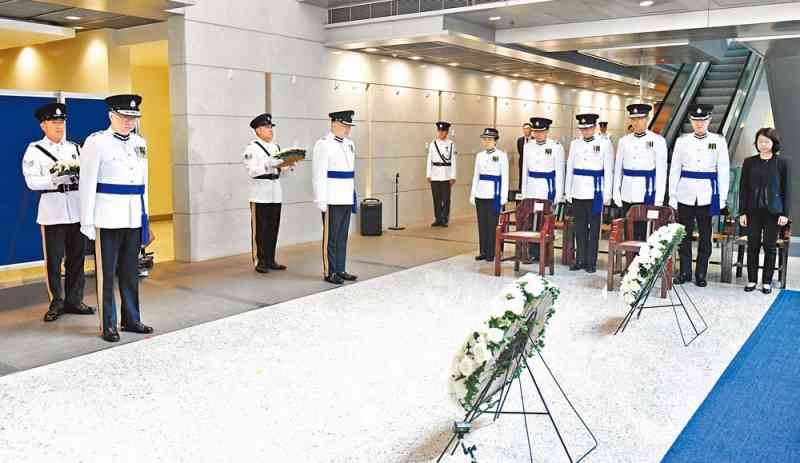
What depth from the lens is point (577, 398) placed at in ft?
13.6

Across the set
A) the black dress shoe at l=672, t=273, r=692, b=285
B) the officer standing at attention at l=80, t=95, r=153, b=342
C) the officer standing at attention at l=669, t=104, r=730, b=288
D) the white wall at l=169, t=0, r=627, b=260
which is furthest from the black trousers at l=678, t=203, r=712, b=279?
the officer standing at attention at l=80, t=95, r=153, b=342

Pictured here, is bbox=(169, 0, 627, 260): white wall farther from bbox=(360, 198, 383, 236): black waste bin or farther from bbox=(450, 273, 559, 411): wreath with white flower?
bbox=(450, 273, 559, 411): wreath with white flower

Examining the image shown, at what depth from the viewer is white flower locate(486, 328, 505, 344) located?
293 centimetres

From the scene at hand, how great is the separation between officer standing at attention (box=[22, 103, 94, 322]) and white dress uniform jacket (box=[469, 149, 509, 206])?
448 centimetres

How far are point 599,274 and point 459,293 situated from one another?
1969 millimetres

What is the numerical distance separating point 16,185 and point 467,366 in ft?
19.3

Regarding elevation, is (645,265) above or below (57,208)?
below

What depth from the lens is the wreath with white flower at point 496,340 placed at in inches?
116

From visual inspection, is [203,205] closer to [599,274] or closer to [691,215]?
[599,274]

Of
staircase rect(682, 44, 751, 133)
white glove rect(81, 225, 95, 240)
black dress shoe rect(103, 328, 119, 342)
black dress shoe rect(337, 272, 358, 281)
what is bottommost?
black dress shoe rect(103, 328, 119, 342)

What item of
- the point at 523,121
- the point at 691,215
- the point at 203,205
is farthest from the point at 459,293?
the point at 523,121

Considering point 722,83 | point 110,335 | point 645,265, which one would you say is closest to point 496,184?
point 645,265

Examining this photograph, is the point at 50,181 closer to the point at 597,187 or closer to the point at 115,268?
the point at 115,268

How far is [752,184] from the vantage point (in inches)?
272
